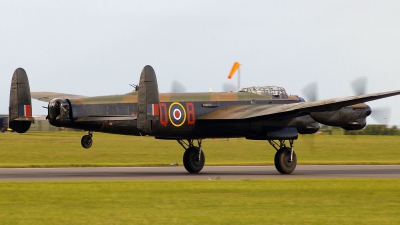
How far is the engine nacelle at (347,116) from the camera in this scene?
100 feet

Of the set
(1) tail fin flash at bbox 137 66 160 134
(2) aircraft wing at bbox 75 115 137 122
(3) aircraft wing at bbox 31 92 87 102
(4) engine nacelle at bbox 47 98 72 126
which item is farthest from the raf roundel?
(3) aircraft wing at bbox 31 92 87 102

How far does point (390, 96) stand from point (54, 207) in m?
16.1

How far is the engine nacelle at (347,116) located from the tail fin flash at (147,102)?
712 cm

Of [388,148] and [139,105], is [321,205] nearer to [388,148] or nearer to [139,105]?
[139,105]

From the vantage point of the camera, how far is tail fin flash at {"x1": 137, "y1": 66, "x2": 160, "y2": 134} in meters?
27.5

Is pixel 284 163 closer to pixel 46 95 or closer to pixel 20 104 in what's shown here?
pixel 20 104

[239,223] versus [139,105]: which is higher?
[139,105]

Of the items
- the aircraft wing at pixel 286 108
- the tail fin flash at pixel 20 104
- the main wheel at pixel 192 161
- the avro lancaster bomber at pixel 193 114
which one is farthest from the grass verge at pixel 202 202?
the main wheel at pixel 192 161

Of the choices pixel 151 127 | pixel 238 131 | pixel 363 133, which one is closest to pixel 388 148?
pixel 363 133

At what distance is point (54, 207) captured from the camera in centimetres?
1814

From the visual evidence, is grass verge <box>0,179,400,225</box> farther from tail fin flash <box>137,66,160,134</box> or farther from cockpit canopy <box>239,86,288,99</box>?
cockpit canopy <box>239,86,288,99</box>

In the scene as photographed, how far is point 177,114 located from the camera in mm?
30328

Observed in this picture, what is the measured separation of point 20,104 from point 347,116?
14.3 metres

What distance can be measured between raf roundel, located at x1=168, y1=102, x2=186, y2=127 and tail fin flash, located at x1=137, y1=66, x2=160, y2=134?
239 cm
